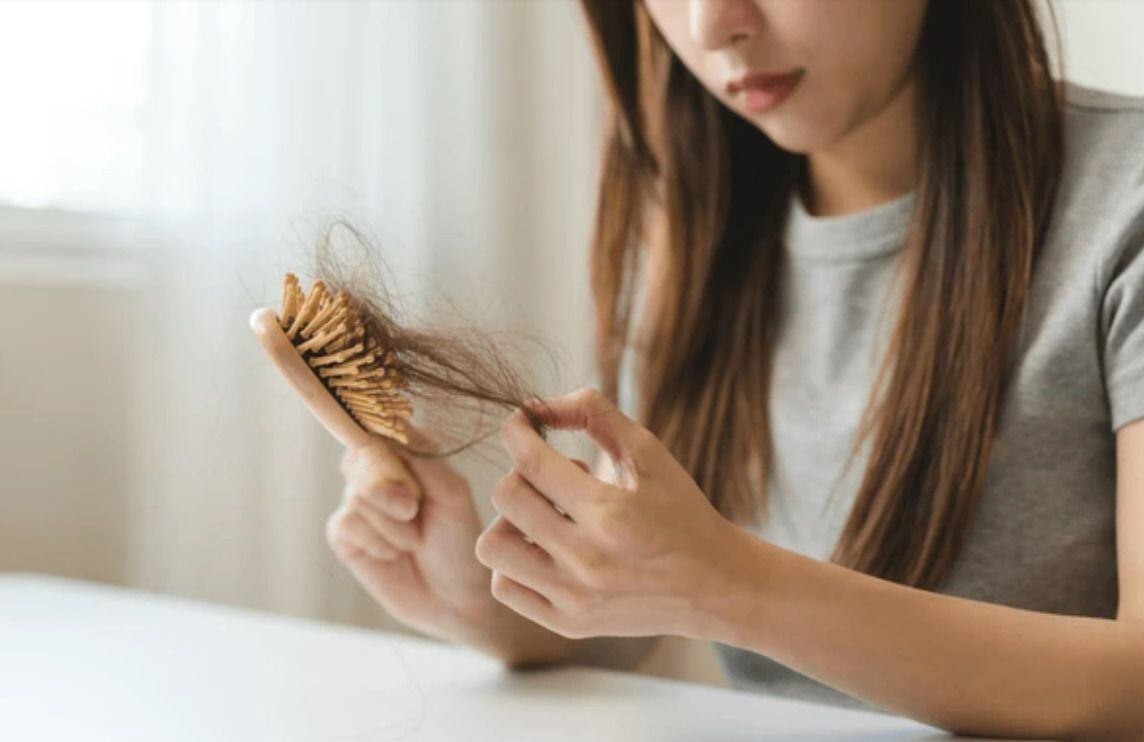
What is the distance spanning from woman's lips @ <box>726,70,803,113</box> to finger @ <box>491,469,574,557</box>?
405 mm

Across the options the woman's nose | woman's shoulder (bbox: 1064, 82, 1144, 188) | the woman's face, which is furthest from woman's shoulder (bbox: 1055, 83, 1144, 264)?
the woman's nose

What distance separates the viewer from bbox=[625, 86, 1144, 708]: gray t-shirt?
2.79ft

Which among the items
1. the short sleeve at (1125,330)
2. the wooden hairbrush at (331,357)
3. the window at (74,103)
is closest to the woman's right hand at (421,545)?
the wooden hairbrush at (331,357)

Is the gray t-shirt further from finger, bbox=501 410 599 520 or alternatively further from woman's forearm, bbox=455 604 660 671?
finger, bbox=501 410 599 520

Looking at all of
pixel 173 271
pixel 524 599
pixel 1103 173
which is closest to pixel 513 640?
pixel 524 599

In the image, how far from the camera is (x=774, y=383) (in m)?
1.07

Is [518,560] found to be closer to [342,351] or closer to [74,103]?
[342,351]

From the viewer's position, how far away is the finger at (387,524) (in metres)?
0.84

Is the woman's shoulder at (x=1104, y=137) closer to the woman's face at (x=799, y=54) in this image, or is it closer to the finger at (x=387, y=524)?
the woman's face at (x=799, y=54)

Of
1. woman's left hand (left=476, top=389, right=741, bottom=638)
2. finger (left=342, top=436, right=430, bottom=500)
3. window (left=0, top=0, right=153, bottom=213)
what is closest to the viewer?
woman's left hand (left=476, top=389, right=741, bottom=638)

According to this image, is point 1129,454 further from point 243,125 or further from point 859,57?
point 243,125

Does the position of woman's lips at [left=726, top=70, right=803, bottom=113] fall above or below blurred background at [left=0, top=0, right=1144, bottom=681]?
above

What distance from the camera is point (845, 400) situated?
39.8 inches

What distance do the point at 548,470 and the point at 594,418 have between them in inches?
1.3
